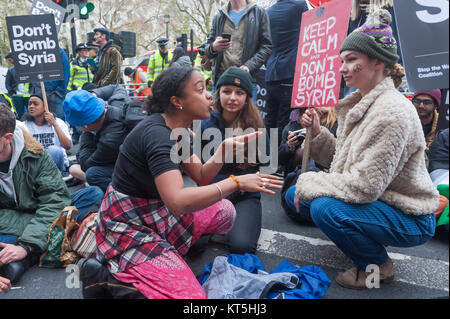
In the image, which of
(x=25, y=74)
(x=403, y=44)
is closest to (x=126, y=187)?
(x=403, y=44)

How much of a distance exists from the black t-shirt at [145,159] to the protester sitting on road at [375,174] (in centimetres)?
90

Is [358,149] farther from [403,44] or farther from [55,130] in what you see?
[55,130]

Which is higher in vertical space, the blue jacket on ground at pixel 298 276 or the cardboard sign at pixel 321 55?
the cardboard sign at pixel 321 55

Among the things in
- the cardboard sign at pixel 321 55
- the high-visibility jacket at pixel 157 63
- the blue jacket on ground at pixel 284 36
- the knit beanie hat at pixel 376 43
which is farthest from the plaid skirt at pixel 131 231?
the high-visibility jacket at pixel 157 63

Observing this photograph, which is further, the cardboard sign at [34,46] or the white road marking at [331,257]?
the cardboard sign at [34,46]

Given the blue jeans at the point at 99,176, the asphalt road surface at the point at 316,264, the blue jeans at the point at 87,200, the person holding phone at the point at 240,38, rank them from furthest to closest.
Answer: the person holding phone at the point at 240,38, the blue jeans at the point at 99,176, the blue jeans at the point at 87,200, the asphalt road surface at the point at 316,264

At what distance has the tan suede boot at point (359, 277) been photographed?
2062 mm

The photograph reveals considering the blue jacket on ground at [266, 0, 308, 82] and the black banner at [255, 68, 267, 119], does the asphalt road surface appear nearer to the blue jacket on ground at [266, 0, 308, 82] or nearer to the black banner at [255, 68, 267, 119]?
the blue jacket on ground at [266, 0, 308, 82]

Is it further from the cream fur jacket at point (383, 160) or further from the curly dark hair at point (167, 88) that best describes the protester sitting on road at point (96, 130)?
the cream fur jacket at point (383, 160)

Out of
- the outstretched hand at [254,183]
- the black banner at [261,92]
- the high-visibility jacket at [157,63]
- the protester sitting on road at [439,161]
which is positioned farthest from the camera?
the high-visibility jacket at [157,63]

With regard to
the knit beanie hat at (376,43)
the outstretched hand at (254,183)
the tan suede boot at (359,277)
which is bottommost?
the tan suede boot at (359,277)

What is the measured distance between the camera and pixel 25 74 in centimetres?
379

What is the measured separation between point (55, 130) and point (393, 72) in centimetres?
366
